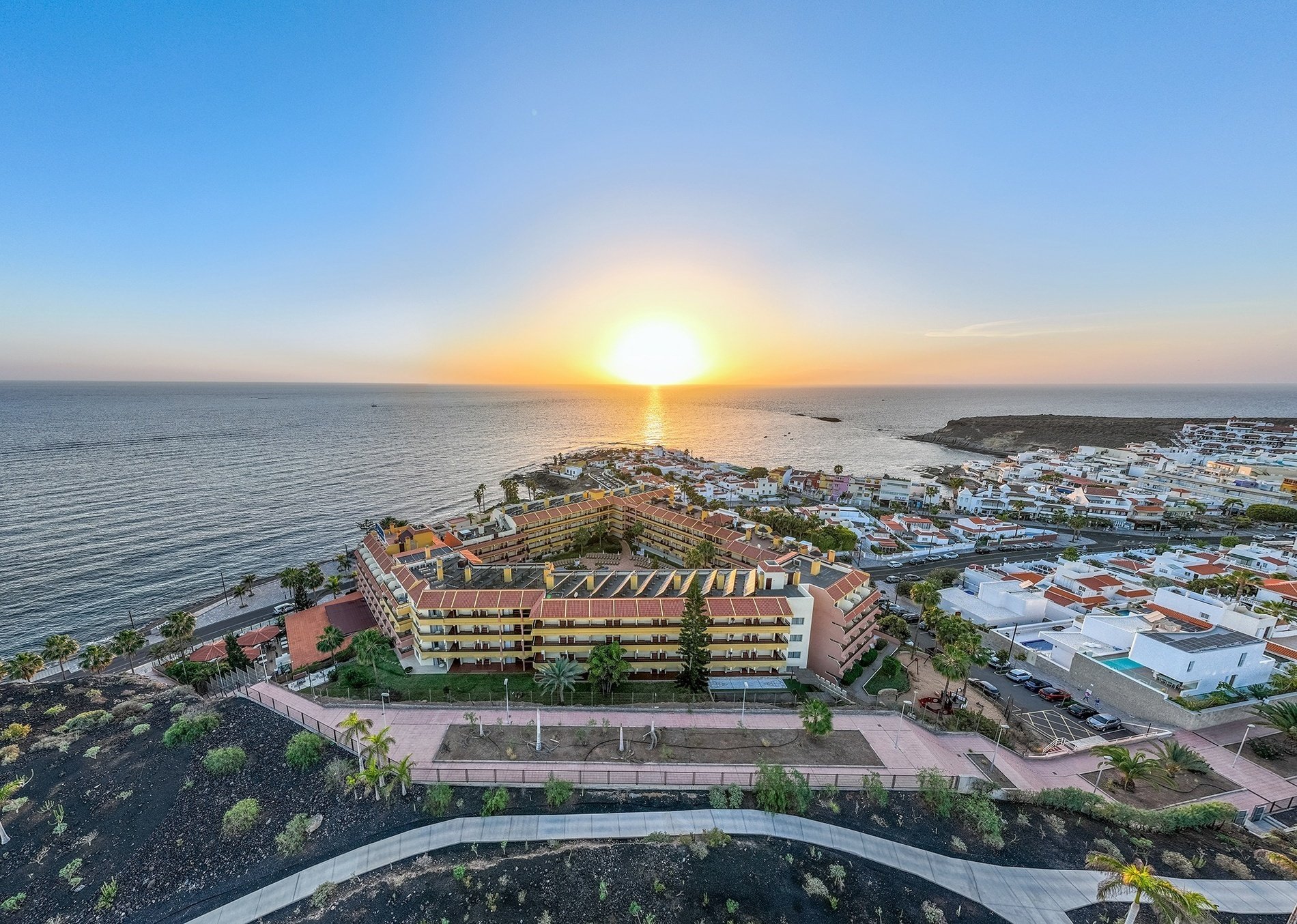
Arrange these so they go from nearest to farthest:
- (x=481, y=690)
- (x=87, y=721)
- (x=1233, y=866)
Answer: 1. (x=1233, y=866)
2. (x=87, y=721)
3. (x=481, y=690)

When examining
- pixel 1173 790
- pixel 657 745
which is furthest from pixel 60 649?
pixel 1173 790

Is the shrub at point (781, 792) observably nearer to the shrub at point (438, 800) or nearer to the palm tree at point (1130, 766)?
the shrub at point (438, 800)

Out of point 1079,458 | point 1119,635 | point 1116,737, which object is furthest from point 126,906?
point 1079,458

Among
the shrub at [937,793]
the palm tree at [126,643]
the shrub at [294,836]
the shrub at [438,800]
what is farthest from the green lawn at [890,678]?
the palm tree at [126,643]

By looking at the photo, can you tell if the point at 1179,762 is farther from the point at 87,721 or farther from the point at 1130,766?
the point at 87,721

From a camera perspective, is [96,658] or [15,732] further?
[96,658]

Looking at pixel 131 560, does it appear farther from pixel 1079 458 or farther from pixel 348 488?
pixel 1079 458
